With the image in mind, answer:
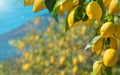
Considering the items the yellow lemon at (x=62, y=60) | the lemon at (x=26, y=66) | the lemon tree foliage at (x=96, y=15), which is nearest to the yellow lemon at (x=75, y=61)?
the yellow lemon at (x=62, y=60)

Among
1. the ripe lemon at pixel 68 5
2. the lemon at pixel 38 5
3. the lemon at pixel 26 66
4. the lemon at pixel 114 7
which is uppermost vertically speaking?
the lemon at pixel 38 5

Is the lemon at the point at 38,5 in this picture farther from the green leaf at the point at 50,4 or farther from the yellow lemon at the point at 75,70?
the yellow lemon at the point at 75,70

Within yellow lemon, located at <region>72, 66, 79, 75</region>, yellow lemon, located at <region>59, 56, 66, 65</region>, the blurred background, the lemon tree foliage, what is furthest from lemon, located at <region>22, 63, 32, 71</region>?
the lemon tree foliage

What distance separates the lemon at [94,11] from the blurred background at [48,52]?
3.45 metres

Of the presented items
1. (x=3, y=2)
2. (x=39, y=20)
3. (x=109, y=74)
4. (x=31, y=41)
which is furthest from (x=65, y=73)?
(x=109, y=74)

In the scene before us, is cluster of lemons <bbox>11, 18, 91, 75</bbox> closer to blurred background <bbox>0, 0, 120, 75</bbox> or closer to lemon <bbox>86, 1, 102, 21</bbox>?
blurred background <bbox>0, 0, 120, 75</bbox>

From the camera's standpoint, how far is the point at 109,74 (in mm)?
904

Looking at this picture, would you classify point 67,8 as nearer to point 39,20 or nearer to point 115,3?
point 115,3

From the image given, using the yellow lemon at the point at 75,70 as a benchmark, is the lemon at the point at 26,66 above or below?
above

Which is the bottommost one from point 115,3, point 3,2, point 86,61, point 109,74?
point 86,61

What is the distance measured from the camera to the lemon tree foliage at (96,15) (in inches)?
31.4

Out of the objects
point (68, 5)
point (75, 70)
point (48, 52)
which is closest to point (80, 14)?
point (68, 5)

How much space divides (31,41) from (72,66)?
621 millimetres

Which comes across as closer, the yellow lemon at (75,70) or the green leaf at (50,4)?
the green leaf at (50,4)
